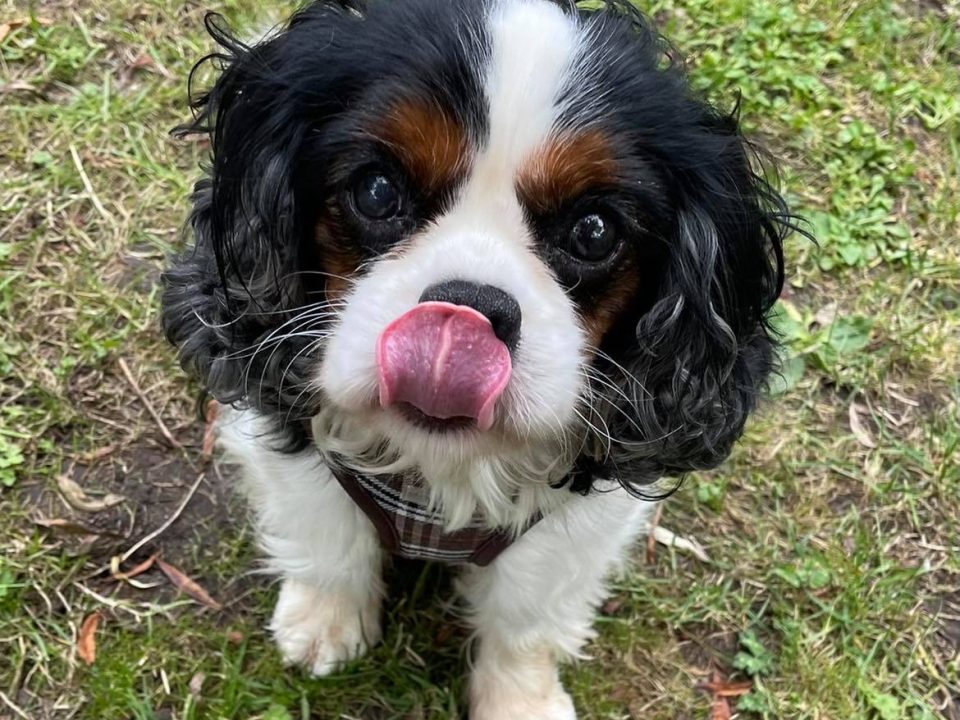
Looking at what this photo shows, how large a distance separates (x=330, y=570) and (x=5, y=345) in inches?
49.2

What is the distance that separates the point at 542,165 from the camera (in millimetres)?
1660

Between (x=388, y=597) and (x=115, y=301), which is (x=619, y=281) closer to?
(x=388, y=597)

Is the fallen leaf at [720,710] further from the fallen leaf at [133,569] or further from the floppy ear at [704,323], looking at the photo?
the fallen leaf at [133,569]

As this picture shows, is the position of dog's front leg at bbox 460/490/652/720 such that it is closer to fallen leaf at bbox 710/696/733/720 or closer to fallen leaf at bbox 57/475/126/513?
fallen leaf at bbox 710/696/733/720

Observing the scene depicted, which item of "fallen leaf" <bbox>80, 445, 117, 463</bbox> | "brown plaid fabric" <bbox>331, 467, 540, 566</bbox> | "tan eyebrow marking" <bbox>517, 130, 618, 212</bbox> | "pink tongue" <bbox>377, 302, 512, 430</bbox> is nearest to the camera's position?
"pink tongue" <bbox>377, 302, 512, 430</bbox>

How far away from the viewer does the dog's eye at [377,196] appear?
1.72 meters

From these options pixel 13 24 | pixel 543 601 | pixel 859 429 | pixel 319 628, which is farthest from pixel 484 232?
pixel 13 24

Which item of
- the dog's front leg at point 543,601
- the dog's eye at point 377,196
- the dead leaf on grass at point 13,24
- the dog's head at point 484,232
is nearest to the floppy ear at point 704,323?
the dog's head at point 484,232

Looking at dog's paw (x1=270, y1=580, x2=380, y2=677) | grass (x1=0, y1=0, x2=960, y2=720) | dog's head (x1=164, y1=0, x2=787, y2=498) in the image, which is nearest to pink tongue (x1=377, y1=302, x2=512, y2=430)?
dog's head (x1=164, y1=0, x2=787, y2=498)

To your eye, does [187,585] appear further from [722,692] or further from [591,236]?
[591,236]

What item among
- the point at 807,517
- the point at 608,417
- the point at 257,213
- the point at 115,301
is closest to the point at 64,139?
the point at 115,301

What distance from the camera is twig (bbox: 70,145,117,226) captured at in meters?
3.35

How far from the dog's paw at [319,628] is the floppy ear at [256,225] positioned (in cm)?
79

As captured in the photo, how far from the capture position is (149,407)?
3.04 meters
